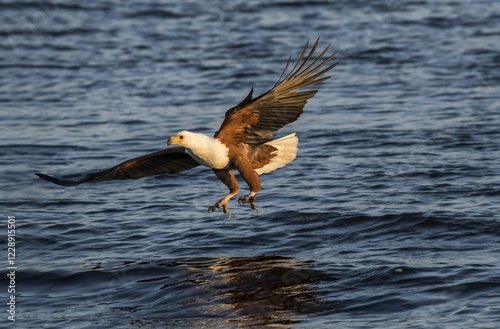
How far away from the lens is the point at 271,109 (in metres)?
8.41

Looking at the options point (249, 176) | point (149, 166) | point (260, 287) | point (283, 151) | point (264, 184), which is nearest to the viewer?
point (260, 287)

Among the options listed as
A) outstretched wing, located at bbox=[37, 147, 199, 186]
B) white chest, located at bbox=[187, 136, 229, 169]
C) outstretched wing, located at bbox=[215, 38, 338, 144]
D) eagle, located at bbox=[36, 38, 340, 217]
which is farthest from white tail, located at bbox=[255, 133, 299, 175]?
outstretched wing, located at bbox=[37, 147, 199, 186]

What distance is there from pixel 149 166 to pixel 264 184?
8.04 feet

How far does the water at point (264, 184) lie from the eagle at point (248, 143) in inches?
29.9

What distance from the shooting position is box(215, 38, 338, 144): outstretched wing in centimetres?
821

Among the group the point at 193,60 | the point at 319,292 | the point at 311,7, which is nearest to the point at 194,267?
the point at 319,292

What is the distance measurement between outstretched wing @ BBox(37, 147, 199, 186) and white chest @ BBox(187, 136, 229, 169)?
42 centimetres

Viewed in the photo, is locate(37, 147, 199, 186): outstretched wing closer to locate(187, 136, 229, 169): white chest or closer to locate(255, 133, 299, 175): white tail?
locate(187, 136, 229, 169): white chest

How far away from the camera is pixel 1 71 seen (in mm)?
17406

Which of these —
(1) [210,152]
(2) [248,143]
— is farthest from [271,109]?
(1) [210,152]

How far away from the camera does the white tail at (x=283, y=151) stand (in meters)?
8.91

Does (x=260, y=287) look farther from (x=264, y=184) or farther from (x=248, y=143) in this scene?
(x=264, y=184)

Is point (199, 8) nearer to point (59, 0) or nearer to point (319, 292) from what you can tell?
point (59, 0)

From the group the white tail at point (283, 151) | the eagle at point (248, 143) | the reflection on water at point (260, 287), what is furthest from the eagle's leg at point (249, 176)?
the reflection on water at point (260, 287)
